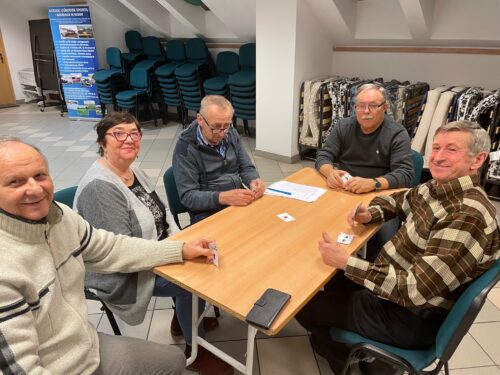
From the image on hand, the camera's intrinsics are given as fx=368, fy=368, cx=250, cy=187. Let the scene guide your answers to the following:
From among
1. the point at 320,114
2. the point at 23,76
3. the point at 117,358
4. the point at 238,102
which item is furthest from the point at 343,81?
the point at 23,76

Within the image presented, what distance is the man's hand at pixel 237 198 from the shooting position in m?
1.93

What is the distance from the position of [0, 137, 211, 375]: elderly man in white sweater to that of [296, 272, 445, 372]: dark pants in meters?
0.61

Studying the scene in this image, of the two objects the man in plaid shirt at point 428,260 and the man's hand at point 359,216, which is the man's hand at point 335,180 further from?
the man in plaid shirt at point 428,260

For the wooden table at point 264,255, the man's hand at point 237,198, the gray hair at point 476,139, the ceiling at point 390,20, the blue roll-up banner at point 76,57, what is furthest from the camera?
the blue roll-up banner at point 76,57

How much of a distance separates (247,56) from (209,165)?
389 centimetres

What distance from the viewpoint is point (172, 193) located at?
7.33 feet

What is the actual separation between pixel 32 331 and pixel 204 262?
61 centimetres

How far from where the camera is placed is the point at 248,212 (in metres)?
1.86

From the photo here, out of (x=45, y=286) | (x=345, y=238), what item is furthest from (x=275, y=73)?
(x=45, y=286)

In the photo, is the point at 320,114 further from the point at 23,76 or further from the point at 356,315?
the point at 23,76

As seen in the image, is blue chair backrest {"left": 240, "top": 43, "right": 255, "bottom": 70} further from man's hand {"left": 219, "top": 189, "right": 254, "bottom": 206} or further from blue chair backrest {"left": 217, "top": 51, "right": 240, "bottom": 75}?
man's hand {"left": 219, "top": 189, "right": 254, "bottom": 206}

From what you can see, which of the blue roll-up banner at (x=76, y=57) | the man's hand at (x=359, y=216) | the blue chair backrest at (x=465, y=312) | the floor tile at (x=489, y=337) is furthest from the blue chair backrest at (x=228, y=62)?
the blue chair backrest at (x=465, y=312)

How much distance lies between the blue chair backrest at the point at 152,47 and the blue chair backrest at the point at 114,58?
49 centimetres

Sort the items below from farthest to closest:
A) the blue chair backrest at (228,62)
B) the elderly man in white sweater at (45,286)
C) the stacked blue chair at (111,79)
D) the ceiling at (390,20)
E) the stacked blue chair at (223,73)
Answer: the stacked blue chair at (111,79), the blue chair backrest at (228,62), the stacked blue chair at (223,73), the ceiling at (390,20), the elderly man in white sweater at (45,286)
